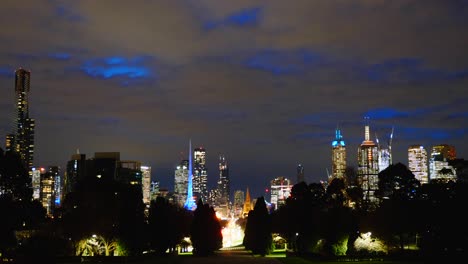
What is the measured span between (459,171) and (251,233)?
3528 cm

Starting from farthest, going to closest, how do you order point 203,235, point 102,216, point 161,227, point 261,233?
point 203,235
point 261,233
point 161,227
point 102,216

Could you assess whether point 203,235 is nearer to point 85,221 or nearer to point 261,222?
point 261,222

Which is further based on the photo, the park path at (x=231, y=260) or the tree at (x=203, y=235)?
the tree at (x=203, y=235)

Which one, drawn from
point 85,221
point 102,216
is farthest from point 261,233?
point 85,221

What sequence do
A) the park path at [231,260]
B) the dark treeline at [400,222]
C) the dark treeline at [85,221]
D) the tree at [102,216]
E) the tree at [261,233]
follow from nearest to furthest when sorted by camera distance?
the dark treeline at [85,221]
the park path at [231,260]
the dark treeline at [400,222]
the tree at [102,216]
the tree at [261,233]

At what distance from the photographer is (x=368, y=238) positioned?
3413 inches

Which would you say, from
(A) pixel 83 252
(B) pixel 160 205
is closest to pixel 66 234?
(A) pixel 83 252

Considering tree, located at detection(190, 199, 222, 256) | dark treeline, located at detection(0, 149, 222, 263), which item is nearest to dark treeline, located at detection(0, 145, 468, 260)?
dark treeline, located at detection(0, 149, 222, 263)

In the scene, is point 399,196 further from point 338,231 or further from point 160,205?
point 160,205

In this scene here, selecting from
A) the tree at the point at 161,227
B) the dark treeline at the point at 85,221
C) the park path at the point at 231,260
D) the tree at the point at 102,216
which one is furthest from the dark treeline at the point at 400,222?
the tree at the point at 102,216

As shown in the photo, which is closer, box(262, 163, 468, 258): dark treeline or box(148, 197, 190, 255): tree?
box(262, 163, 468, 258): dark treeline

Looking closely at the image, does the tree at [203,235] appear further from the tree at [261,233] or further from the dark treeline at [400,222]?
the dark treeline at [400,222]

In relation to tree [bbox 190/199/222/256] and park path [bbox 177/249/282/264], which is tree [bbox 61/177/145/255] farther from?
tree [bbox 190/199/222/256]

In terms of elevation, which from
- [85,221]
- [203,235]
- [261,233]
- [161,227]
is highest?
[85,221]
